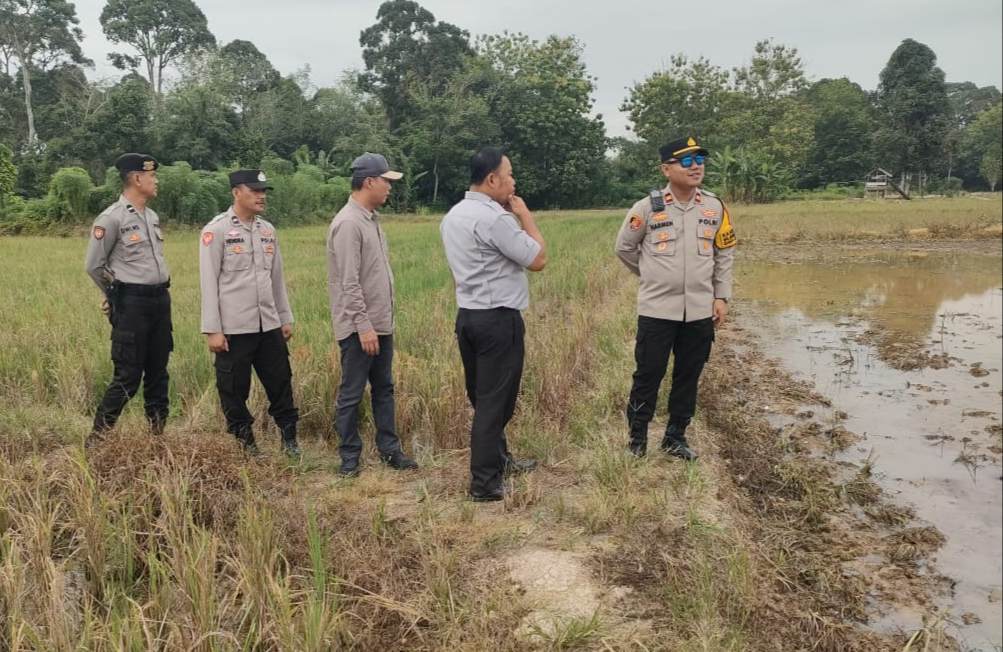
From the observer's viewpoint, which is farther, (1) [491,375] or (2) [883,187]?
(2) [883,187]

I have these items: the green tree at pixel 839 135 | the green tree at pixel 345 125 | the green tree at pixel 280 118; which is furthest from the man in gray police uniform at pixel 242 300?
the green tree at pixel 839 135

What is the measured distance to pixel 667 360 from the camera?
12.3ft

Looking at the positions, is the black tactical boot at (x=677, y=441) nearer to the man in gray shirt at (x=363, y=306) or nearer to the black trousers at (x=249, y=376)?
the man in gray shirt at (x=363, y=306)

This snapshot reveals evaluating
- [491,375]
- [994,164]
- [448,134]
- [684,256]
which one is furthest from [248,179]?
[448,134]

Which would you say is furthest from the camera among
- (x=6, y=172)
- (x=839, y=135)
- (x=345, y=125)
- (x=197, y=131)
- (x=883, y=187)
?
(x=839, y=135)

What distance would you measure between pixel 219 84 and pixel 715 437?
3258 centimetres

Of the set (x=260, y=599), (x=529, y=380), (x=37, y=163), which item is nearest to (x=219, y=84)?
(x=37, y=163)

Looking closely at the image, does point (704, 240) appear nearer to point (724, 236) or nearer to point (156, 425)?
point (724, 236)

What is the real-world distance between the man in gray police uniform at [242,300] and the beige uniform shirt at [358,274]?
41 cm

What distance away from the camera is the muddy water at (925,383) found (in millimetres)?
2582

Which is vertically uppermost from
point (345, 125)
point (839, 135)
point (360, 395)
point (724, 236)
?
point (839, 135)

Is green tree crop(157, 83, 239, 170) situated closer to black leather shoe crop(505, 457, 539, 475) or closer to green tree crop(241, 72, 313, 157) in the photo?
green tree crop(241, 72, 313, 157)

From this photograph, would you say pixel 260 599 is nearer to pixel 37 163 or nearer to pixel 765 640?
pixel 765 640

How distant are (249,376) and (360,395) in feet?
2.08
